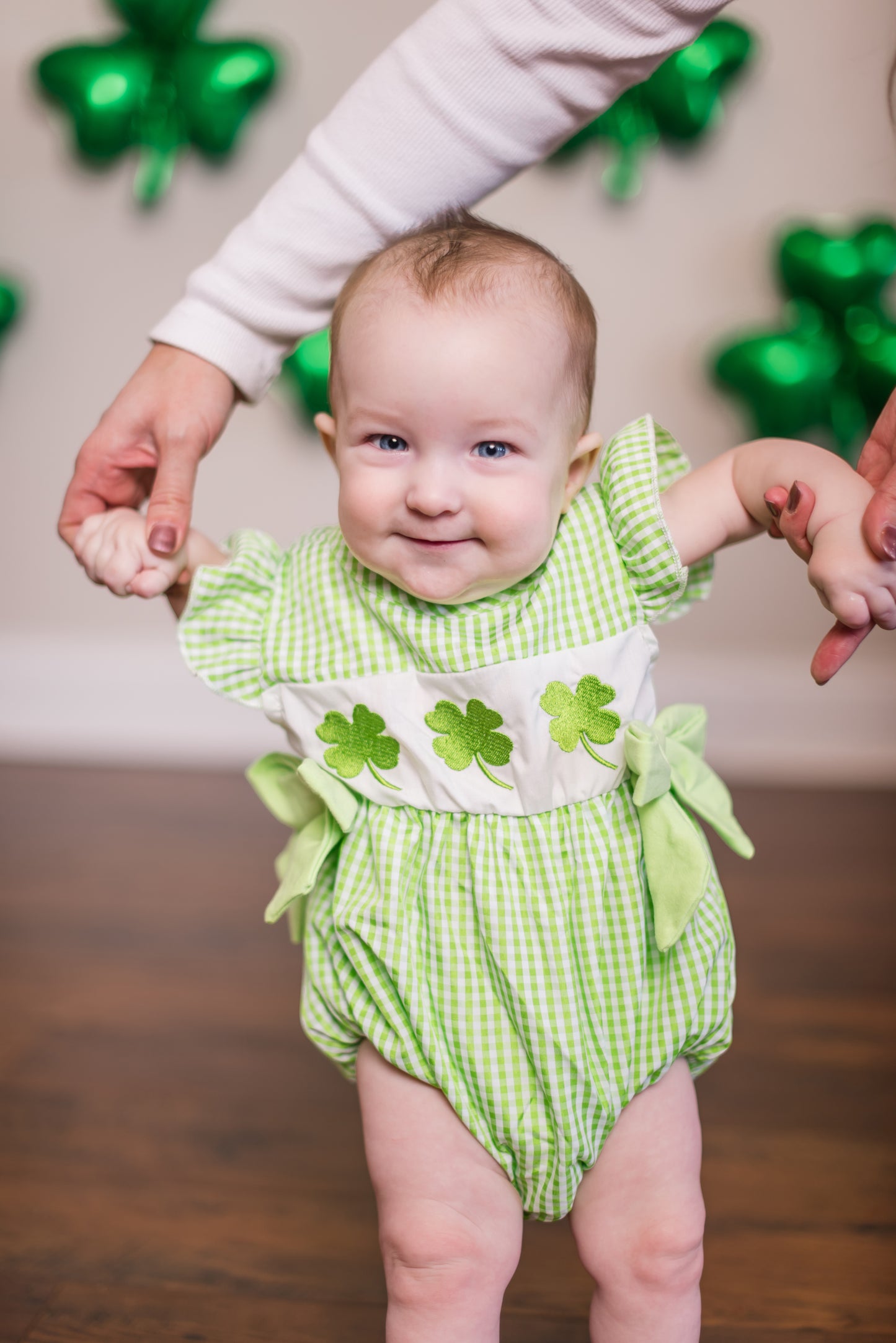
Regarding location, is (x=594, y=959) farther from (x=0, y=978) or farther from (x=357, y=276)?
(x=0, y=978)

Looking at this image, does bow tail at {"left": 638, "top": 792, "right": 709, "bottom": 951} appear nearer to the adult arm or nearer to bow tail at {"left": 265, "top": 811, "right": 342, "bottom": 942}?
bow tail at {"left": 265, "top": 811, "right": 342, "bottom": 942}

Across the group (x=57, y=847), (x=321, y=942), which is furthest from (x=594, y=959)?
(x=57, y=847)

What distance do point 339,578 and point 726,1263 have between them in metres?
0.70

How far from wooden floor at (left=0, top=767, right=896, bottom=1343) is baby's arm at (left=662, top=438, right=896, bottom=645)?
2.12ft

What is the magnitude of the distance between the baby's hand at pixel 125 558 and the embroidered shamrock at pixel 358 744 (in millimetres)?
167

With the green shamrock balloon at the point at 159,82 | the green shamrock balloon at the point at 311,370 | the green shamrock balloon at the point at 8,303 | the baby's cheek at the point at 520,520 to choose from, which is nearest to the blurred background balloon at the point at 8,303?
the green shamrock balloon at the point at 8,303

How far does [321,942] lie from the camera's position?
0.96 meters

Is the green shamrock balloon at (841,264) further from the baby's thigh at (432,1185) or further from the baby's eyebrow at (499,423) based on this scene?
the baby's thigh at (432,1185)

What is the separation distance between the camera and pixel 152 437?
1085mm

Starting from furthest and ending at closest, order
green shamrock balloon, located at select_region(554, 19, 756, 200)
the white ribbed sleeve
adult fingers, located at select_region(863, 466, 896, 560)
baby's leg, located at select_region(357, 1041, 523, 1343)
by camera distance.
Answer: green shamrock balloon, located at select_region(554, 19, 756, 200) < the white ribbed sleeve < baby's leg, located at select_region(357, 1041, 523, 1343) < adult fingers, located at select_region(863, 466, 896, 560)

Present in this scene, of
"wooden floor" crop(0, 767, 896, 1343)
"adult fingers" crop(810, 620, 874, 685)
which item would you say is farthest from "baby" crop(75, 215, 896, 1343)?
"wooden floor" crop(0, 767, 896, 1343)

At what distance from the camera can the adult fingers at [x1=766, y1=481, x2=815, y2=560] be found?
0.83 m

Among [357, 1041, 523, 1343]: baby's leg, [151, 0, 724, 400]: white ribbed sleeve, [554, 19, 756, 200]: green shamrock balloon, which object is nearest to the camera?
[357, 1041, 523, 1343]: baby's leg

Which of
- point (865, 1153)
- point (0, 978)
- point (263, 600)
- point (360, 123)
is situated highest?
point (360, 123)
